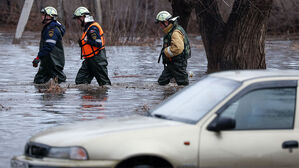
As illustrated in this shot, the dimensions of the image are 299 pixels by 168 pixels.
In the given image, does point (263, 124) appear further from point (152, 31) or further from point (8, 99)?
point (152, 31)

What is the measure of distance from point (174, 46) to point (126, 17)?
27.3 meters

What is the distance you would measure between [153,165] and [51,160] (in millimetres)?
834

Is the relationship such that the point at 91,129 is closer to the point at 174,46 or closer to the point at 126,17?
the point at 174,46

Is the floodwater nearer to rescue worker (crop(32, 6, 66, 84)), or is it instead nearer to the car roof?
rescue worker (crop(32, 6, 66, 84))

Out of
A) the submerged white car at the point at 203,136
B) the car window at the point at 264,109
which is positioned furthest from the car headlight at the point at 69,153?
A: the car window at the point at 264,109

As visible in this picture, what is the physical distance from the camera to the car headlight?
612cm

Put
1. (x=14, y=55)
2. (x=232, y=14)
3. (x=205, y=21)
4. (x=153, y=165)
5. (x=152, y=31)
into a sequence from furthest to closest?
1. (x=152, y=31)
2. (x=14, y=55)
3. (x=205, y=21)
4. (x=232, y=14)
5. (x=153, y=165)

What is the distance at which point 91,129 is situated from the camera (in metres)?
6.48

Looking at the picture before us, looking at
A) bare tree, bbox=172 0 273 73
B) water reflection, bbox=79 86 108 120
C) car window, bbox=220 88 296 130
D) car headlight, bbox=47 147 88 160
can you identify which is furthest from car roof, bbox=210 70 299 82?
bare tree, bbox=172 0 273 73

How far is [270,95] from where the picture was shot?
6652 millimetres

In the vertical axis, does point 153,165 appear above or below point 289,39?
above

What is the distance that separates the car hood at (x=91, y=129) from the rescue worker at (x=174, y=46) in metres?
8.41

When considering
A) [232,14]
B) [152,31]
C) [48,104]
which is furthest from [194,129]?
[152,31]

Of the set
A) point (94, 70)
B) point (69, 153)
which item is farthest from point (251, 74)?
point (94, 70)
